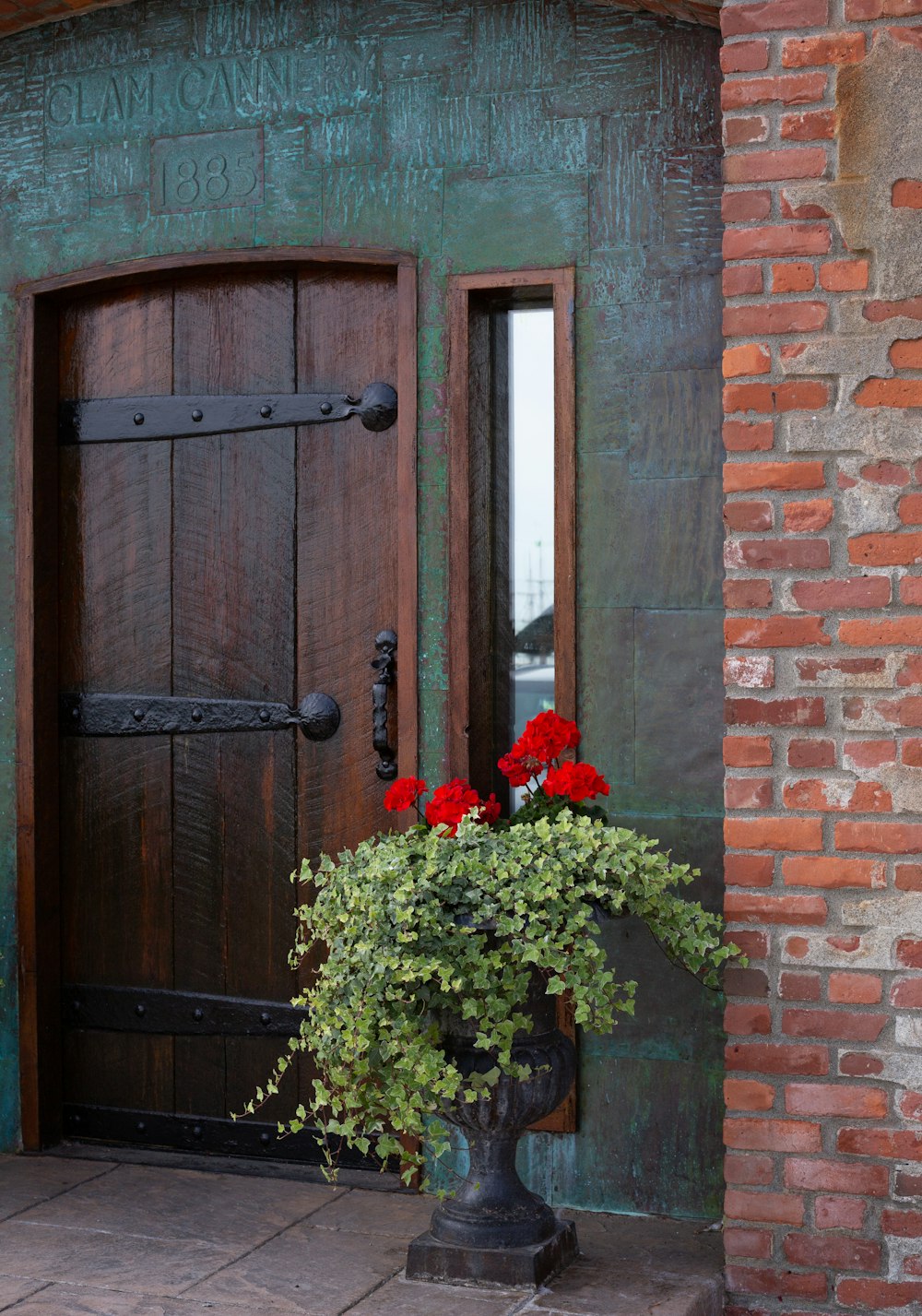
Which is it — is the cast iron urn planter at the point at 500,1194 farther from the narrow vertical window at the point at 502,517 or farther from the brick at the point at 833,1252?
the narrow vertical window at the point at 502,517

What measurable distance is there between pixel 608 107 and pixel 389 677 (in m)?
1.37

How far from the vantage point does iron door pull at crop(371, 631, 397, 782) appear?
3.46 metres

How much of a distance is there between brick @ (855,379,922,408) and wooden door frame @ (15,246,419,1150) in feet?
5.07

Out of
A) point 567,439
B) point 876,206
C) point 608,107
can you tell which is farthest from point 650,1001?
point 608,107

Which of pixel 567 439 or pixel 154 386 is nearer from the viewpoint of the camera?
pixel 567 439

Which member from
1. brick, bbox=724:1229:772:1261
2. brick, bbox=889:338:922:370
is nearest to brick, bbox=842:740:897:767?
brick, bbox=889:338:922:370

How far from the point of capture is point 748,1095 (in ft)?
9.09

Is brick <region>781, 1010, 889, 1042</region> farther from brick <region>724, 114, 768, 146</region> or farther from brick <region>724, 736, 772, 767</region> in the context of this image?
brick <region>724, 114, 768, 146</region>

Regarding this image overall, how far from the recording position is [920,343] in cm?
268

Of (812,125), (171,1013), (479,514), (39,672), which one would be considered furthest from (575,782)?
(39,672)

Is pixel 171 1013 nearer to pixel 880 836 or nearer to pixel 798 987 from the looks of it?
pixel 798 987

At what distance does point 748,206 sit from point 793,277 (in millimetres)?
160

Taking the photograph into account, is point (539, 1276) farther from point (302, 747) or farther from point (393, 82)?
point (393, 82)

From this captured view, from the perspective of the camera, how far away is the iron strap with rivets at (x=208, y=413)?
3498mm
